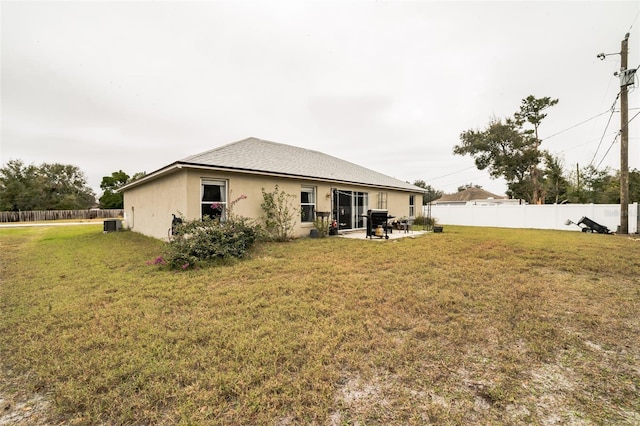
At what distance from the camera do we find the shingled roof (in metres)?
9.08

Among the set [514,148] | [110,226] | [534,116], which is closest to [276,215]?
[110,226]

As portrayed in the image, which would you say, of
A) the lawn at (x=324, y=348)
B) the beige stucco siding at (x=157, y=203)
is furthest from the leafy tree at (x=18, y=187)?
the lawn at (x=324, y=348)

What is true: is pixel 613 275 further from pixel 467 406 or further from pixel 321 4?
pixel 321 4

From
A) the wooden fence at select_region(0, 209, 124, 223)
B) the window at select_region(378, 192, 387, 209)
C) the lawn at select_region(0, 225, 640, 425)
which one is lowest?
the lawn at select_region(0, 225, 640, 425)

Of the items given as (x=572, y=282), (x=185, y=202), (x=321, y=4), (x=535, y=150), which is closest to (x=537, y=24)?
(x=321, y=4)

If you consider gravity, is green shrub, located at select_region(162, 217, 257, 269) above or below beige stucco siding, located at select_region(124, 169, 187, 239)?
below

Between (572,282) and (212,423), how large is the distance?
633 centimetres

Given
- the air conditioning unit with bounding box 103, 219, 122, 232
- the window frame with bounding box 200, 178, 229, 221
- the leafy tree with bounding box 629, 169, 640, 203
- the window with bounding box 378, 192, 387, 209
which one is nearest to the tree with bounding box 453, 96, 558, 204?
the leafy tree with bounding box 629, 169, 640, 203

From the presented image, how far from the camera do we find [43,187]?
1467 inches

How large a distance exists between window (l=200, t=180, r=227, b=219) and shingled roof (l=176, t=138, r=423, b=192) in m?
0.79

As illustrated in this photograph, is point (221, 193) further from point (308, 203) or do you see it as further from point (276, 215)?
point (308, 203)

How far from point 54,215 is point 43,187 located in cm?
1109

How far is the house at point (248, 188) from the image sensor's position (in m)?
8.72

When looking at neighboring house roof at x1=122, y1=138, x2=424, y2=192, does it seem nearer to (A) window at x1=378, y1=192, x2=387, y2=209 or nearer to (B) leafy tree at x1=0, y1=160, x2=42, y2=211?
(A) window at x1=378, y1=192, x2=387, y2=209
